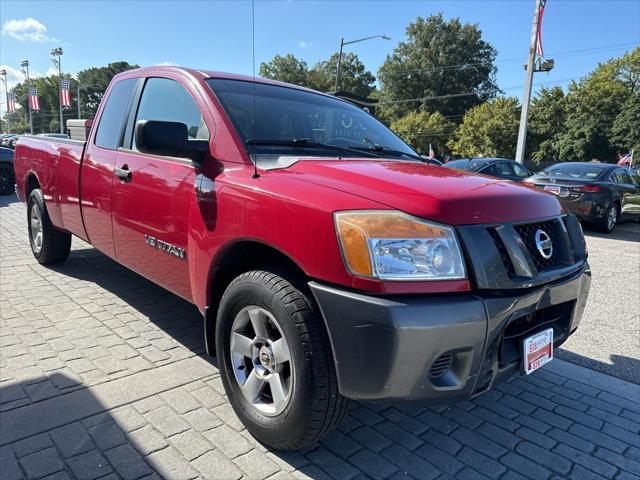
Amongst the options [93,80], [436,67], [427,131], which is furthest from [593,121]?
[93,80]

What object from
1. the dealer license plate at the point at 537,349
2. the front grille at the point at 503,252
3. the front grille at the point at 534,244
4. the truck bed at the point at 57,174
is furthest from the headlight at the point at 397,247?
the truck bed at the point at 57,174

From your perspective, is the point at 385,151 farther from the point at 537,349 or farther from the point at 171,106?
the point at 537,349

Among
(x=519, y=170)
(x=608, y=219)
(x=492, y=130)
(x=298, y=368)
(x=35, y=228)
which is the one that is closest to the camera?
(x=298, y=368)

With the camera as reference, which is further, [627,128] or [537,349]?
[627,128]

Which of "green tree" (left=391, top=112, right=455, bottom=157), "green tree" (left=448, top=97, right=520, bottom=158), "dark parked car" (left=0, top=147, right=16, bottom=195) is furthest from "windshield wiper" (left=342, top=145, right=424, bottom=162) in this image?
"green tree" (left=391, top=112, right=455, bottom=157)

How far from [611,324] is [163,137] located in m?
4.36

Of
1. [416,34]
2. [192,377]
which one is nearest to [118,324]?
[192,377]

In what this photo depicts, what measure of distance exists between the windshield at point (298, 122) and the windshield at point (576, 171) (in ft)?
28.8

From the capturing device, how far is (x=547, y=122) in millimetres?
47562

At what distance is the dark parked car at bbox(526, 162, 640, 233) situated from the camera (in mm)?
10102

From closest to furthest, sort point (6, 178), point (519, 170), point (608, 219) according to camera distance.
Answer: point (608, 219) → point (6, 178) → point (519, 170)

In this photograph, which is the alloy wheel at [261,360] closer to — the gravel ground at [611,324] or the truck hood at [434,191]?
the truck hood at [434,191]

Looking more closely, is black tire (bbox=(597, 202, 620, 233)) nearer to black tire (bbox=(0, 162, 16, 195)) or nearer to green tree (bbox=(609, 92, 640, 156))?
black tire (bbox=(0, 162, 16, 195))

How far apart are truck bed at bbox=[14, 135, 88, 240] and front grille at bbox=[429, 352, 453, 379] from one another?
A: 11.6ft
